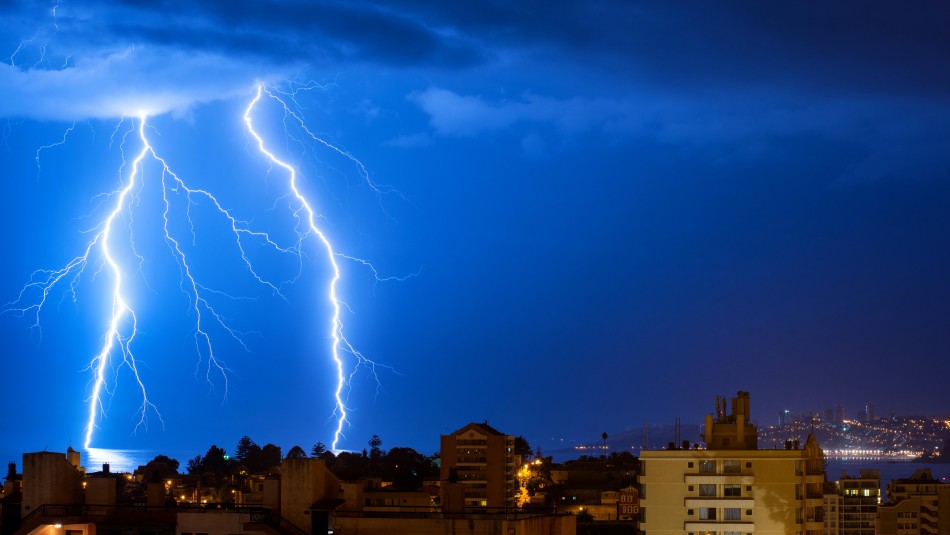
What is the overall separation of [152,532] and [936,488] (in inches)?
2424

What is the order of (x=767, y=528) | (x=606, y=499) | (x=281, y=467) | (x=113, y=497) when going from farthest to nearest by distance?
(x=606, y=499) → (x=767, y=528) → (x=113, y=497) → (x=281, y=467)

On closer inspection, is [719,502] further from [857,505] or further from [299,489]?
[857,505]

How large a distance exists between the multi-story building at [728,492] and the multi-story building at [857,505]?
1558 inches

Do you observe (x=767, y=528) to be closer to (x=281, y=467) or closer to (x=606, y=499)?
(x=281, y=467)

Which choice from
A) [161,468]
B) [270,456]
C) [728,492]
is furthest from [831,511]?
[270,456]

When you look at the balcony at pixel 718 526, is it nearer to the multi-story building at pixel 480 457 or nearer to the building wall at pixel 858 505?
the building wall at pixel 858 505

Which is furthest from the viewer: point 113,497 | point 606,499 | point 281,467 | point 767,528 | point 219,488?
point 606,499

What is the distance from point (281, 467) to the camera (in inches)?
817

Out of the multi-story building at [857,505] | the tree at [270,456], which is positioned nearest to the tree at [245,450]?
the tree at [270,456]

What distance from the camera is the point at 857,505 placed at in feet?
245

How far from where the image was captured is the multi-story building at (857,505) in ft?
240

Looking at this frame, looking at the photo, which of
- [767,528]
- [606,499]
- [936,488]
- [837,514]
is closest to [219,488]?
[606,499]

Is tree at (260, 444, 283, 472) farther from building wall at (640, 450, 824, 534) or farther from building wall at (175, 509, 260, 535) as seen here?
building wall at (175, 509, 260, 535)

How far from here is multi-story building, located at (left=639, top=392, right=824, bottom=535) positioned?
34.3 metres
